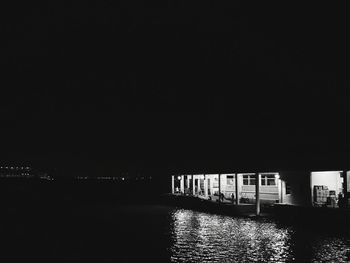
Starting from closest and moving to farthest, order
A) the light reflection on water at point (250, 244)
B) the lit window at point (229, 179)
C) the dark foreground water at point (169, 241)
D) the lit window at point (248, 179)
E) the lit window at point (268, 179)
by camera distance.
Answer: the light reflection on water at point (250, 244) → the dark foreground water at point (169, 241) → the lit window at point (268, 179) → the lit window at point (248, 179) → the lit window at point (229, 179)

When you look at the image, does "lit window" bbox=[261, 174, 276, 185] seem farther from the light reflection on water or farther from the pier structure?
the light reflection on water

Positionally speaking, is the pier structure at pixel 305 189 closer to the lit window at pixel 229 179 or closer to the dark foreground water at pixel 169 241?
the dark foreground water at pixel 169 241

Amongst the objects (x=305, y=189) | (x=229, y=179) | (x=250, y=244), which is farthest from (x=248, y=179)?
(x=250, y=244)

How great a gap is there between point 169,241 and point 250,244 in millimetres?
3307

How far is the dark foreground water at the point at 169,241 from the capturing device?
544 inches

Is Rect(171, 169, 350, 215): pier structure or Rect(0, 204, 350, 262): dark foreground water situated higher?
Rect(171, 169, 350, 215): pier structure

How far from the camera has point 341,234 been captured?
1783cm

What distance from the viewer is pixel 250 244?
51.5 ft

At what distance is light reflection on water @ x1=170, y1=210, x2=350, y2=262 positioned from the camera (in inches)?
530

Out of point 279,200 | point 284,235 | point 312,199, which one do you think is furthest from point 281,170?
point 284,235

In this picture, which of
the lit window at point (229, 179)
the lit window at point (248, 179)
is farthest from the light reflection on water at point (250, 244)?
the lit window at point (229, 179)

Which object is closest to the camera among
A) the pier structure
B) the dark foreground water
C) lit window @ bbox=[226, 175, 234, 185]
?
the dark foreground water

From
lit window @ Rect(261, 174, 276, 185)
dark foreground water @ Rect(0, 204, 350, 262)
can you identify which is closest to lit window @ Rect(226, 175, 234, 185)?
lit window @ Rect(261, 174, 276, 185)

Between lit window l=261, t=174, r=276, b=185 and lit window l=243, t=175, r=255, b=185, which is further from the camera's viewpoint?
lit window l=243, t=175, r=255, b=185
